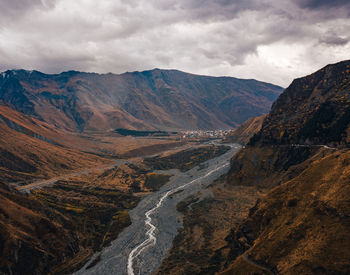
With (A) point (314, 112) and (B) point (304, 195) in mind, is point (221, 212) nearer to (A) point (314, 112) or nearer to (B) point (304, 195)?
(B) point (304, 195)

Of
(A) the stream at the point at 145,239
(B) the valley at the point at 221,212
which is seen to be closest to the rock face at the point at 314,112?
(B) the valley at the point at 221,212

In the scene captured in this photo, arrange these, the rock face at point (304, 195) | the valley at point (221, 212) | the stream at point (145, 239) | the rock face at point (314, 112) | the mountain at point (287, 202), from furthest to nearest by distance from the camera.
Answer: the rock face at point (314, 112), the stream at point (145, 239), the valley at point (221, 212), the mountain at point (287, 202), the rock face at point (304, 195)

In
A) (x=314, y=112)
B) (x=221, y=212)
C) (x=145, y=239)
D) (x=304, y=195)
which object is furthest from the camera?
(x=314, y=112)

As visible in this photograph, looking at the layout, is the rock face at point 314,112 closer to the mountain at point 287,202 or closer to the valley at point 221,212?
the mountain at point 287,202

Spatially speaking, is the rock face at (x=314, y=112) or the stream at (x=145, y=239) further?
the rock face at (x=314, y=112)

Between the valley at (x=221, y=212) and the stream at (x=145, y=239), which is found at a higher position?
the valley at (x=221, y=212)

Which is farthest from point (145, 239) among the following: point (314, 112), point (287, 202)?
point (314, 112)
